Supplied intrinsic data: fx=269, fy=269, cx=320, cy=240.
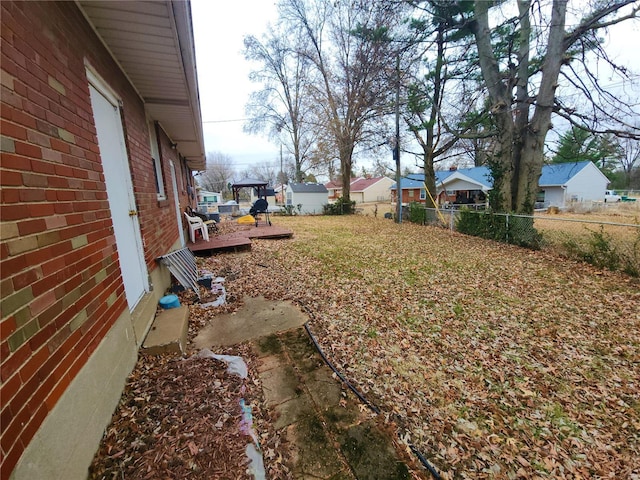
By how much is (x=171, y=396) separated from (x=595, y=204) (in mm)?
26815

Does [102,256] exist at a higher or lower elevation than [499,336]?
higher

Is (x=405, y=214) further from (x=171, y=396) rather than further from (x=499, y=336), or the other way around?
(x=171, y=396)

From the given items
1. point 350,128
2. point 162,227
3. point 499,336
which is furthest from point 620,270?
point 350,128

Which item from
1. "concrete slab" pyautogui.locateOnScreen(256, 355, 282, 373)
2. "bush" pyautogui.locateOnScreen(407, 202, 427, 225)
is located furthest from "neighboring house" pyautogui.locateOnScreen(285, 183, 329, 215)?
"concrete slab" pyautogui.locateOnScreen(256, 355, 282, 373)

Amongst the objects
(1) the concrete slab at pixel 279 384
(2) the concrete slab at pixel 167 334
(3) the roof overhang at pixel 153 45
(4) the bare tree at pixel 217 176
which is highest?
(4) the bare tree at pixel 217 176

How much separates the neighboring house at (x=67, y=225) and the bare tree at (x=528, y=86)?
28.6ft

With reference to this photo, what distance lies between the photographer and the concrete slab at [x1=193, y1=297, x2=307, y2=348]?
304 centimetres

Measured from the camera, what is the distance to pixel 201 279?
14.6 ft

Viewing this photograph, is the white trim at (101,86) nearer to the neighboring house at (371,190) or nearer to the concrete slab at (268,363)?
the concrete slab at (268,363)

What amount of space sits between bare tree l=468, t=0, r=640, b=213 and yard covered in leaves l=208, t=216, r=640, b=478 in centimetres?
343

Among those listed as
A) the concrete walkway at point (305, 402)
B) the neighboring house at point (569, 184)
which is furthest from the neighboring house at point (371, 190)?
the concrete walkway at point (305, 402)

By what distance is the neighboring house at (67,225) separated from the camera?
1.12 metres

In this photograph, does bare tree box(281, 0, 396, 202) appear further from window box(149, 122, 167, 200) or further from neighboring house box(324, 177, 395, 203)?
neighboring house box(324, 177, 395, 203)

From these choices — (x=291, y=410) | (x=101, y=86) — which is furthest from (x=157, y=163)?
(x=291, y=410)
